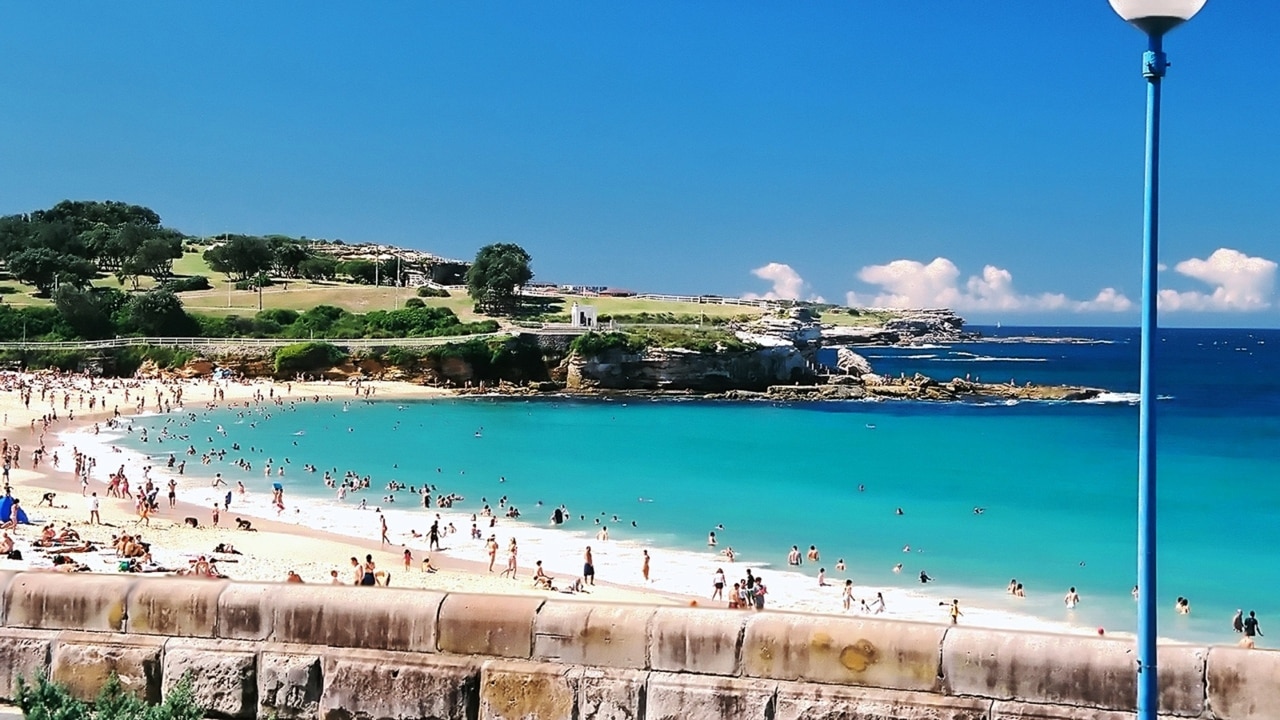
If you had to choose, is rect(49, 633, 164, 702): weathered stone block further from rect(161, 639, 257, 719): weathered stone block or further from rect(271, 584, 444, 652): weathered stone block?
rect(271, 584, 444, 652): weathered stone block

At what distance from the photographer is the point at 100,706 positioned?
454cm

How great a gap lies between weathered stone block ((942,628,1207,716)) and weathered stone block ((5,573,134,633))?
445 centimetres

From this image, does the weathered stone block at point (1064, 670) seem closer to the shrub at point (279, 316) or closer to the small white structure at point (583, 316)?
the small white structure at point (583, 316)

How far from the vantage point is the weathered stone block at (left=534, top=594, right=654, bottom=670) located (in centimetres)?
518

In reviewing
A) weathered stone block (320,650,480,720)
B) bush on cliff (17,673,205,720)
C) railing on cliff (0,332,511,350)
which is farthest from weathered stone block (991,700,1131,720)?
railing on cliff (0,332,511,350)

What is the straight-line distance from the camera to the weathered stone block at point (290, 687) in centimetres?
529

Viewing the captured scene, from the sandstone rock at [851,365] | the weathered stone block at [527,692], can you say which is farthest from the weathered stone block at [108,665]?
the sandstone rock at [851,365]

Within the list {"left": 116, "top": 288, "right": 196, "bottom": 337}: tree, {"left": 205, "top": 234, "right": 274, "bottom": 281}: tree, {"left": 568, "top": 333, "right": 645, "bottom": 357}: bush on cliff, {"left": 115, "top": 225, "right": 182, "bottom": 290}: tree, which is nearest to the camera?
{"left": 568, "top": 333, "right": 645, "bottom": 357}: bush on cliff

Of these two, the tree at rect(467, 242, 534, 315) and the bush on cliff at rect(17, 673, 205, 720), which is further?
the tree at rect(467, 242, 534, 315)

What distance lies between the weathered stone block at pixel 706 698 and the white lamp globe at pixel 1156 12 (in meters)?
3.42

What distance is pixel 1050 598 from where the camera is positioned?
827 inches

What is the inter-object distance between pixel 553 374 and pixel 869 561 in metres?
51.7

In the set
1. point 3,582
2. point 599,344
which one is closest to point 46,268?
point 599,344

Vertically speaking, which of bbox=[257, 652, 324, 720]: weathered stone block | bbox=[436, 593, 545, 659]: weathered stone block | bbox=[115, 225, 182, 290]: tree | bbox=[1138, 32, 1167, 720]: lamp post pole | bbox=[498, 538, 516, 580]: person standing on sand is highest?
bbox=[115, 225, 182, 290]: tree
